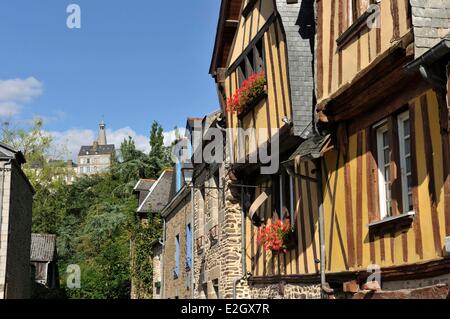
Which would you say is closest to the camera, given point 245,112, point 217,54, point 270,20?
point 270,20

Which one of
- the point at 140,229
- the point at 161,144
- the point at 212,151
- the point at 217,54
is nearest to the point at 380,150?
the point at 217,54

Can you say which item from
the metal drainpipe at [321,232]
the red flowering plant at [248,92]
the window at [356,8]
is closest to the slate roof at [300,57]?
the metal drainpipe at [321,232]

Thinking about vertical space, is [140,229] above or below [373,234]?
above

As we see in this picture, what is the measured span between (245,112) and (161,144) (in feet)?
108

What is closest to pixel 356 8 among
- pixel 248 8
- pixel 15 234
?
pixel 248 8

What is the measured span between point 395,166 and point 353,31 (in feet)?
6.29

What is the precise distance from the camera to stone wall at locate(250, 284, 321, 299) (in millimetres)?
9959

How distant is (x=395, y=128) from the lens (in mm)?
7773

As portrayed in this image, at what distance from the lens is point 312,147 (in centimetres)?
972

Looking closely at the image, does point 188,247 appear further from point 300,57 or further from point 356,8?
point 356,8

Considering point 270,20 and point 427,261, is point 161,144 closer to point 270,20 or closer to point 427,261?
point 270,20

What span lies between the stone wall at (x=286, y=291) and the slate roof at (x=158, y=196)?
52.7 feet

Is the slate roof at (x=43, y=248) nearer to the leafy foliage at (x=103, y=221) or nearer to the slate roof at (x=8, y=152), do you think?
the leafy foliage at (x=103, y=221)
